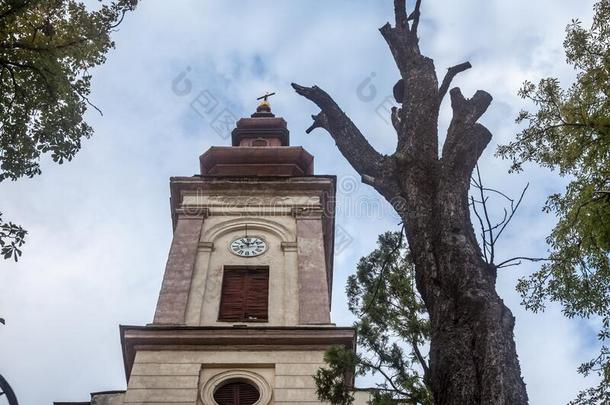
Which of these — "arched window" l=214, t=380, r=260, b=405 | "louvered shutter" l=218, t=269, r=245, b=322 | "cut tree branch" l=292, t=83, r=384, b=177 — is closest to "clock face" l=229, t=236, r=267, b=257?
"louvered shutter" l=218, t=269, r=245, b=322

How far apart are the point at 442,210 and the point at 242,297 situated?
11910 mm

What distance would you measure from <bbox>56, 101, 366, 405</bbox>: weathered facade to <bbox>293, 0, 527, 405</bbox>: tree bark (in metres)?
8.00

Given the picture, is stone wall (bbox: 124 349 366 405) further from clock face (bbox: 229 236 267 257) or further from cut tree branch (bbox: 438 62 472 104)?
cut tree branch (bbox: 438 62 472 104)

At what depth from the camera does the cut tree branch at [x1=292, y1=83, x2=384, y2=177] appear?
8.39 m

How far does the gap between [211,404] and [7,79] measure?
8038 millimetres

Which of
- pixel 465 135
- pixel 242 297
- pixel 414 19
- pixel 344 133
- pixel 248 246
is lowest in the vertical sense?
pixel 465 135

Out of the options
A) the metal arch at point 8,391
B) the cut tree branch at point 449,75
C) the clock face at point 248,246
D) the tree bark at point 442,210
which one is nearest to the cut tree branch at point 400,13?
the tree bark at point 442,210

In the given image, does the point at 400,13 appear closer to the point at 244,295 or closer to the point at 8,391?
the point at 8,391

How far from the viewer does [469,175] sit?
7.75m

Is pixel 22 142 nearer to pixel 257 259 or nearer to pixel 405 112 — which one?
pixel 405 112

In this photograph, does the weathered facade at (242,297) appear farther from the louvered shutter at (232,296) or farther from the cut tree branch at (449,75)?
the cut tree branch at (449,75)

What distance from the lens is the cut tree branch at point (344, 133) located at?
330 inches

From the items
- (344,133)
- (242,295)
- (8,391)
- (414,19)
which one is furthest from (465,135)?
(242,295)

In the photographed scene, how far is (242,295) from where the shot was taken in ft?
61.7
